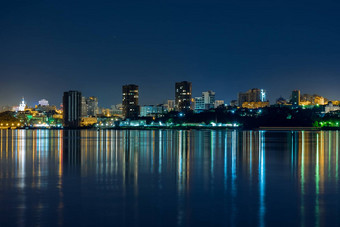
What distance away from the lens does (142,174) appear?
55.4 ft

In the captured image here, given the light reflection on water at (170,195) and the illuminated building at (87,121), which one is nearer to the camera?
the light reflection on water at (170,195)

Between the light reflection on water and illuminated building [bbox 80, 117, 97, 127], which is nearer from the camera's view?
the light reflection on water

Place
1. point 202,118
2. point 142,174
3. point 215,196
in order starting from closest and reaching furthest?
point 215,196 < point 142,174 < point 202,118

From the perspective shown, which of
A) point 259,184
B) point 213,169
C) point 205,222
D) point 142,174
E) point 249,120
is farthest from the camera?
point 249,120

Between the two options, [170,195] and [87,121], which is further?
[87,121]

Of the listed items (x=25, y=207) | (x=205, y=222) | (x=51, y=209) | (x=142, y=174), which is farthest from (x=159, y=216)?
(x=142, y=174)

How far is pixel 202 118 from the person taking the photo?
15362cm

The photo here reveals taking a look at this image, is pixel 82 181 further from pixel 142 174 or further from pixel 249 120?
pixel 249 120

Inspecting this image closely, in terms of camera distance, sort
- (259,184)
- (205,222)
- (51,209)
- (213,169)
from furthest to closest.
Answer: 1. (213,169)
2. (259,184)
3. (51,209)
4. (205,222)

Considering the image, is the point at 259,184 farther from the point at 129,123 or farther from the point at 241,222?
the point at 129,123

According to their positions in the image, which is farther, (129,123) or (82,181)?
(129,123)

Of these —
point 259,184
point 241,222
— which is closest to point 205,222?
point 241,222

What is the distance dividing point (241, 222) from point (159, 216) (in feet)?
6.11

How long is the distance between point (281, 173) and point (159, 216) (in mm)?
8888
